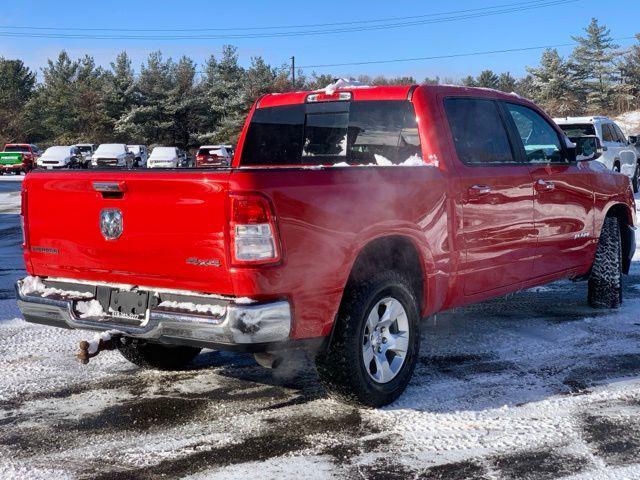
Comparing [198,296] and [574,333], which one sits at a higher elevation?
[198,296]

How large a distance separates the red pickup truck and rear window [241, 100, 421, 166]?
0.04ft

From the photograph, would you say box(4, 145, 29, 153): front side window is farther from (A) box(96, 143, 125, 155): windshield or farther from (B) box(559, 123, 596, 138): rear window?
(B) box(559, 123, 596, 138): rear window

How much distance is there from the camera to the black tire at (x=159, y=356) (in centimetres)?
520

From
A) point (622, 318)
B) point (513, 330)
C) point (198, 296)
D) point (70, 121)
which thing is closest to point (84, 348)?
point (198, 296)

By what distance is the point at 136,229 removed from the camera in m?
4.04

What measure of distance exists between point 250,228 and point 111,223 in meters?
0.91

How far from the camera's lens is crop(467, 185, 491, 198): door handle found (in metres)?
5.05

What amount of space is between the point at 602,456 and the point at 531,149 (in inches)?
114

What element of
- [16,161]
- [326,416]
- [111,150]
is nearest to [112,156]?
[111,150]

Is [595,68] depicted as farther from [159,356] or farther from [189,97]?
Answer: [159,356]

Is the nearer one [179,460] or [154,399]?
[179,460]

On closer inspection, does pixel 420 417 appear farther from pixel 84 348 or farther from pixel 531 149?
pixel 531 149

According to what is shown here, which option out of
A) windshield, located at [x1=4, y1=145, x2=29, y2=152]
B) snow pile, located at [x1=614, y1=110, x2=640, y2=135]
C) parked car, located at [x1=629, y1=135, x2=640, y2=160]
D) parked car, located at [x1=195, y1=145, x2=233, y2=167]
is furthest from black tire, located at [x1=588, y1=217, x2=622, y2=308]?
snow pile, located at [x1=614, y1=110, x2=640, y2=135]

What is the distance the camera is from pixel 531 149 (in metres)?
6.01
